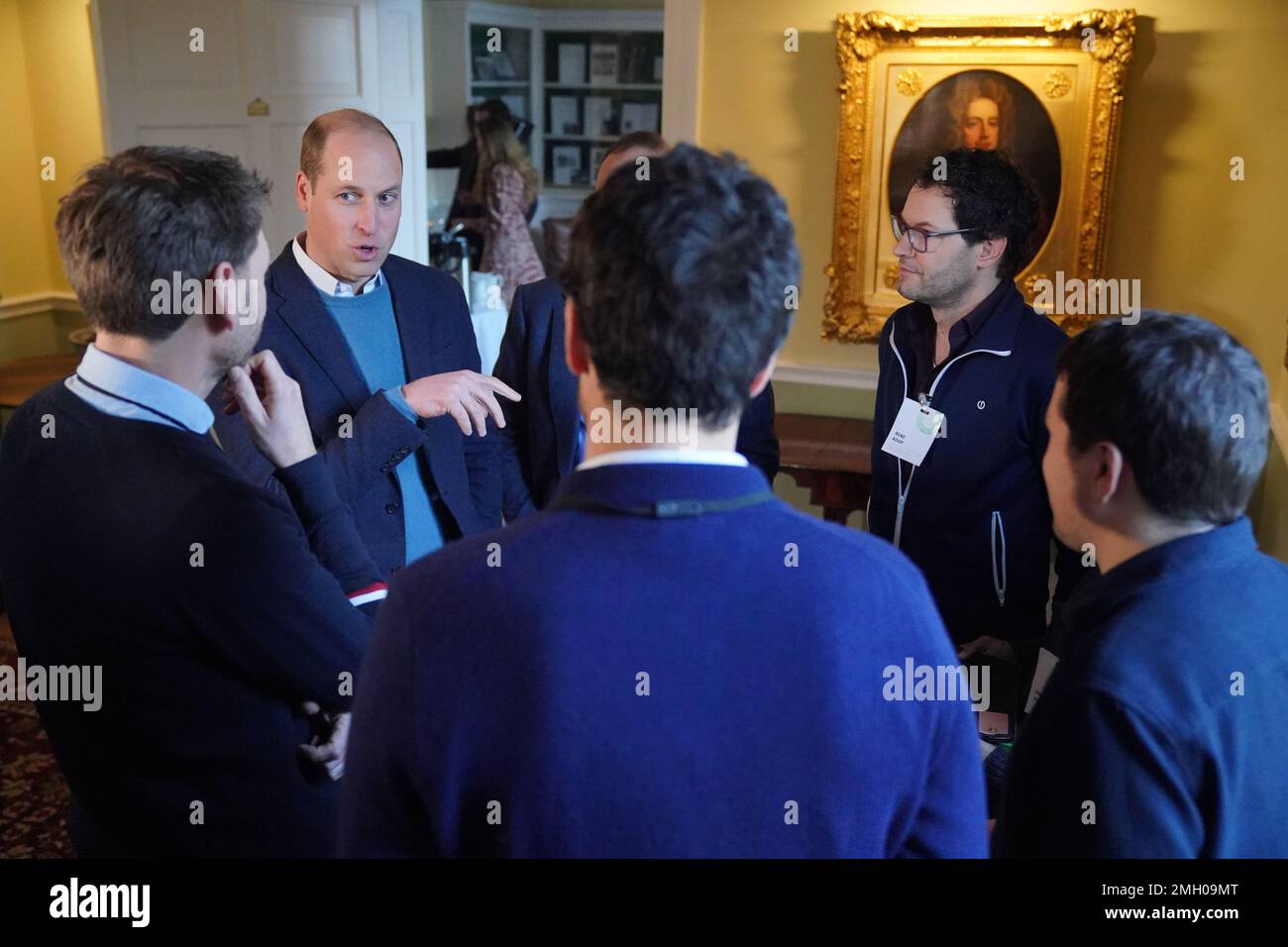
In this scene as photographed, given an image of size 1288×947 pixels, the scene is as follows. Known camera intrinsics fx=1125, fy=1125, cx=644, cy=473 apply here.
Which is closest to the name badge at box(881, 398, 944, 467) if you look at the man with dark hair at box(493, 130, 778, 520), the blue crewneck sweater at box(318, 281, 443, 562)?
the man with dark hair at box(493, 130, 778, 520)

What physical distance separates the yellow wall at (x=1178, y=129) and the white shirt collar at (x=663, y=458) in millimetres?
2604

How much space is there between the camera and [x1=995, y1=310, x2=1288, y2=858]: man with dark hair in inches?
46.9

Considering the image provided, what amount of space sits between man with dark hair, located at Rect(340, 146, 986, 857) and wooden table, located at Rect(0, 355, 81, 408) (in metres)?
4.35

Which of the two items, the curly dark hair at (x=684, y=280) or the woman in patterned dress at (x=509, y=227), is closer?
the curly dark hair at (x=684, y=280)

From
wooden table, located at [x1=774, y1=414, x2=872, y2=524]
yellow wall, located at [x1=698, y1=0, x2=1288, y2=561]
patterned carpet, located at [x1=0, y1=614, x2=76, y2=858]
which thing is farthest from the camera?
wooden table, located at [x1=774, y1=414, x2=872, y2=524]

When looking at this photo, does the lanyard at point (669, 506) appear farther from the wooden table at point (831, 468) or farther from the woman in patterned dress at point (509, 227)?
the woman in patterned dress at point (509, 227)

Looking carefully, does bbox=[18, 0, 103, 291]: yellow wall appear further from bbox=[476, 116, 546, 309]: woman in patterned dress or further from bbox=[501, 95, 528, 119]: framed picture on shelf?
bbox=[501, 95, 528, 119]: framed picture on shelf

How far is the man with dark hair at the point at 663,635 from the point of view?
948 mm

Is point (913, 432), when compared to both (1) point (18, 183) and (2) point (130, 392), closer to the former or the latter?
(2) point (130, 392)

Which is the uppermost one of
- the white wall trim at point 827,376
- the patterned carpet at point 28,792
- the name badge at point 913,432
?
the name badge at point 913,432

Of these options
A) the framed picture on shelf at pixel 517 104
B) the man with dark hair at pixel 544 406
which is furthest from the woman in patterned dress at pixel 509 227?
the framed picture on shelf at pixel 517 104

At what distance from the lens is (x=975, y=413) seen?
2.57m

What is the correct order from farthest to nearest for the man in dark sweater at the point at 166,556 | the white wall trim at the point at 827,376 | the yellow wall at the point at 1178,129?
the white wall trim at the point at 827,376 → the yellow wall at the point at 1178,129 → the man in dark sweater at the point at 166,556

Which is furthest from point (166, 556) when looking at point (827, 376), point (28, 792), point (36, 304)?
point (36, 304)
